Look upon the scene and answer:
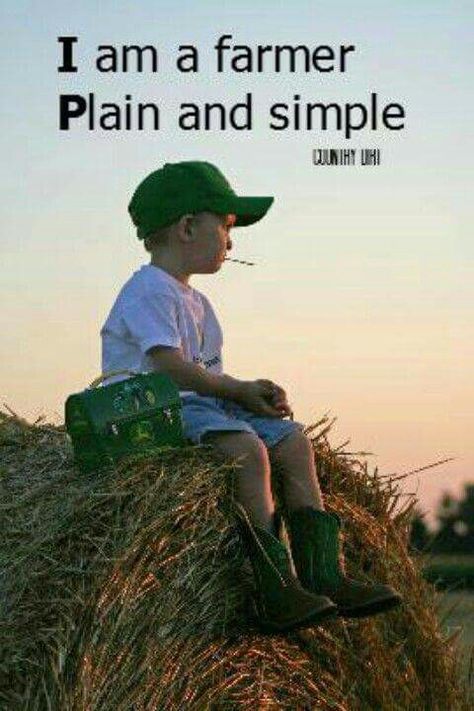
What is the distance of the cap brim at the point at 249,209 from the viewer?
615 cm

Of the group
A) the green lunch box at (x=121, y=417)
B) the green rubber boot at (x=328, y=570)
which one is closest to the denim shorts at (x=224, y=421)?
the green lunch box at (x=121, y=417)

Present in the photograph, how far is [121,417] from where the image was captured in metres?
A: 5.45

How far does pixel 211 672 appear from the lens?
17.8 ft

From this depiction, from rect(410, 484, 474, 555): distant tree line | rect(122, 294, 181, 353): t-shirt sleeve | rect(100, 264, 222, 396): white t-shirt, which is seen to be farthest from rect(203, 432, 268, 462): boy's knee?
rect(410, 484, 474, 555): distant tree line

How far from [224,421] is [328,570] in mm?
536

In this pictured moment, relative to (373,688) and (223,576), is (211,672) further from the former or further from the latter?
(373,688)

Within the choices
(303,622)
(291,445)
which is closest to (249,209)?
(291,445)

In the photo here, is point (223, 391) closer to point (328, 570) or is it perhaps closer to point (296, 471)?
point (296, 471)

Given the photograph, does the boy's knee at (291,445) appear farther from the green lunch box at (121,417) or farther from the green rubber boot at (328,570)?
the green lunch box at (121,417)

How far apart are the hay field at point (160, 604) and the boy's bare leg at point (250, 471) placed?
0.04 metres

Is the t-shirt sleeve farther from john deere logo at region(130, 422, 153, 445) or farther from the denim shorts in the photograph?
john deere logo at region(130, 422, 153, 445)

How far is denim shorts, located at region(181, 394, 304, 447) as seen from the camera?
18.6ft

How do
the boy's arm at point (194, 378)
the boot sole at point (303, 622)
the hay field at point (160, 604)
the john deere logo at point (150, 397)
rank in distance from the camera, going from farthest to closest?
the boy's arm at point (194, 378) < the john deere logo at point (150, 397) < the boot sole at point (303, 622) < the hay field at point (160, 604)

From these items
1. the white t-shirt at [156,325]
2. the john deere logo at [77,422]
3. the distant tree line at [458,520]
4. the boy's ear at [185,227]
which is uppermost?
the boy's ear at [185,227]
